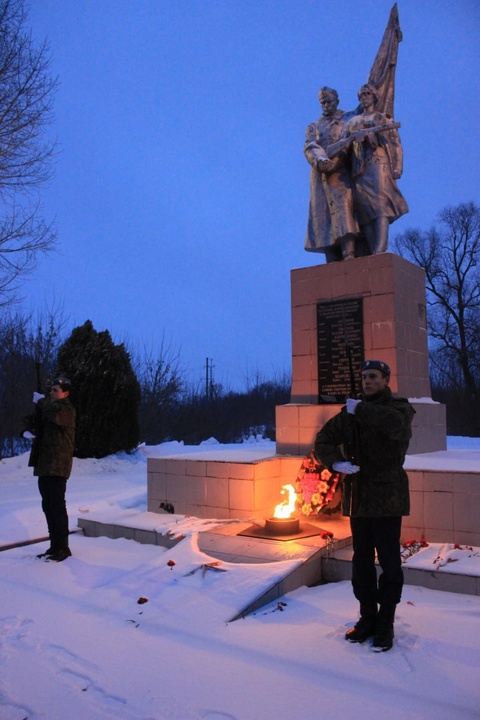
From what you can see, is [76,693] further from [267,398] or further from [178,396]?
[267,398]

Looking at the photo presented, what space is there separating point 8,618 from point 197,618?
4.13 feet

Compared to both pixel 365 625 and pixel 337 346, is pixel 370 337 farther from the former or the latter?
pixel 365 625

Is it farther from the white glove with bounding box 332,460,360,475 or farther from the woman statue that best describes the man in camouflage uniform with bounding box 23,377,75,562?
the woman statue

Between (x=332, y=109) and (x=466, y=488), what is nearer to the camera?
(x=466, y=488)

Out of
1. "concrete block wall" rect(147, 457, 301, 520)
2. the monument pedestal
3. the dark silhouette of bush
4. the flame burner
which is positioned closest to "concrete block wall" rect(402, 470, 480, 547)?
the flame burner

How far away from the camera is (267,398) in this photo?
2817 centimetres

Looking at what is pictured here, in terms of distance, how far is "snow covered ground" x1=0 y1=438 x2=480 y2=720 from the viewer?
2.62m

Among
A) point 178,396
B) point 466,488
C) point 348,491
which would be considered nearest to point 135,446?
point 178,396

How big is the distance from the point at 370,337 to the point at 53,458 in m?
3.64

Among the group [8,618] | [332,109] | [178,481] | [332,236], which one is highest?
[332,109]

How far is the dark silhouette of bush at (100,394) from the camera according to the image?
12.7 m

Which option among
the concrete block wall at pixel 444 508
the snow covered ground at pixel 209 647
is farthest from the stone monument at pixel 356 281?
the snow covered ground at pixel 209 647

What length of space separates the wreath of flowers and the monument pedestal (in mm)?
816

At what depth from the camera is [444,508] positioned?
194 inches
